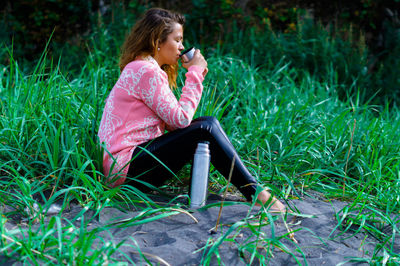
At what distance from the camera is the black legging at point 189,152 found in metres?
2.46

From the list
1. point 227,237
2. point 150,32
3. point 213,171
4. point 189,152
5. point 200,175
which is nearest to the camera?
point 227,237

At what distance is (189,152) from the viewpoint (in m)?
2.49

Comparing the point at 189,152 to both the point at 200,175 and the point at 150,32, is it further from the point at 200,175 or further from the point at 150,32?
the point at 150,32

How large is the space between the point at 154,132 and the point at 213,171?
0.54 m

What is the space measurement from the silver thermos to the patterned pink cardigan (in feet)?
0.61

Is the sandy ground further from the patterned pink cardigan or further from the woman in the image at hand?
the patterned pink cardigan

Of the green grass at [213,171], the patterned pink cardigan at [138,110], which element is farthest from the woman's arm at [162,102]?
the green grass at [213,171]

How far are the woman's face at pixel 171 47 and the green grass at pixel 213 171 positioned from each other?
508mm

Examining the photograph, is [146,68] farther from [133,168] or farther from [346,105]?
[346,105]

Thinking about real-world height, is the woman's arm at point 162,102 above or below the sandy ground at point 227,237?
above

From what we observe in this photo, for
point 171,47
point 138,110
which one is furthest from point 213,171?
point 171,47

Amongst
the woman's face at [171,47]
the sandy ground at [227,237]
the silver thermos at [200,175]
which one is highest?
the woman's face at [171,47]

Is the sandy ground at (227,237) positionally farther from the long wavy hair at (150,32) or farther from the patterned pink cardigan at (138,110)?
the long wavy hair at (150,32)

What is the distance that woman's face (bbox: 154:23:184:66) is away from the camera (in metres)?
2.68
